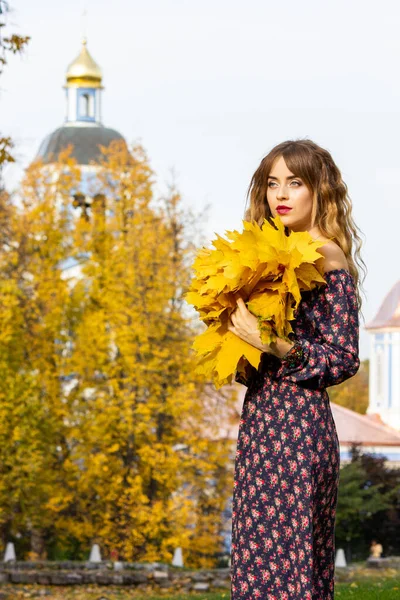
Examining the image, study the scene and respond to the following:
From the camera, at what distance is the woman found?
408 cm

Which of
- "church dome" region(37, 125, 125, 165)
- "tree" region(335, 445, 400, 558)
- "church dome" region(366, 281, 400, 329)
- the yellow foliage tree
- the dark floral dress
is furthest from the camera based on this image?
"church dome" region(37, 125, 125, 165)

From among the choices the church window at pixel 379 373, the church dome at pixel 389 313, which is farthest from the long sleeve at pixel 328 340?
the church window at pixel 379 373

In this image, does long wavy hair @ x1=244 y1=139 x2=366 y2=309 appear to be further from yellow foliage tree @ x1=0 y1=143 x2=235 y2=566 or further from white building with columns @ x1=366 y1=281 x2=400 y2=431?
white building with columns @ x1=366 y1=281 x2=400 y2=431

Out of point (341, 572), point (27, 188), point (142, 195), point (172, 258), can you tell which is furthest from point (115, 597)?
point (27, 188)

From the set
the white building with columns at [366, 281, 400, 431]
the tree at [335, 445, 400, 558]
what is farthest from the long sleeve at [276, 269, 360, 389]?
the white building with columns at [366, 281, 400, 431]

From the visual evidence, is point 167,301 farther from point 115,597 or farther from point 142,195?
point 115,597

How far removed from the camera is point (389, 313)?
210 ft

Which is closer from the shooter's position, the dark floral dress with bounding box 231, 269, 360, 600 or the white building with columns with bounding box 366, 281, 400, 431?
the dark floral dress with bounding box 231, 269, 360, 600

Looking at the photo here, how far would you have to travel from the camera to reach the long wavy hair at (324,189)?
4.36m

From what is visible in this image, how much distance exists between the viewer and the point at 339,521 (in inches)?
1265

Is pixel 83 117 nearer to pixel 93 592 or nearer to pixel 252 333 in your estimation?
pixel 93 592

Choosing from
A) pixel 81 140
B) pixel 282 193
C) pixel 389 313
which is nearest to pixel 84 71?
pixel 81 140

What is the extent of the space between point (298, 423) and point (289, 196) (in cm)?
82

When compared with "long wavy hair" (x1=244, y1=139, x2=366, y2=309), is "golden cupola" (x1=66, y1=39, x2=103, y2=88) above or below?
above
